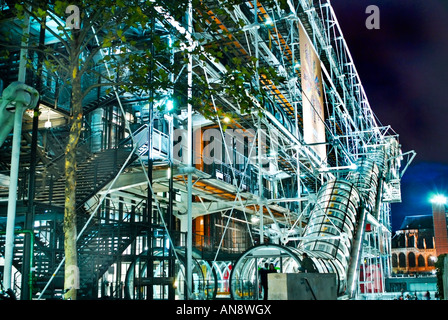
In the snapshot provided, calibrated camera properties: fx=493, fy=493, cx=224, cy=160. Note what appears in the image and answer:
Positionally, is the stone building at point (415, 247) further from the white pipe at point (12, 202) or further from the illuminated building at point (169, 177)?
the white pipe at point (12, 202)

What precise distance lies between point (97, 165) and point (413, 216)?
367ft

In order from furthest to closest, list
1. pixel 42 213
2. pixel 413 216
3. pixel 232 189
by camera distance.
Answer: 1. pixel 413 216
2. pixel 232 189
3. pixel 42 213

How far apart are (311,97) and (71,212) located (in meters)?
13.3

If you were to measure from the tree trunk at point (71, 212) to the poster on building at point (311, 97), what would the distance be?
10605 millimetres

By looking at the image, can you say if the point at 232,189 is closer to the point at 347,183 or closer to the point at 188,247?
the point at 347,183

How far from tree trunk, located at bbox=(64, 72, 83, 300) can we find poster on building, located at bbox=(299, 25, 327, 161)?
10605 mm

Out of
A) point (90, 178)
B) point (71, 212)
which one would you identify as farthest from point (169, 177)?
point (71, 212)

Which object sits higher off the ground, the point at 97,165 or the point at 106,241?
the point at 97,165

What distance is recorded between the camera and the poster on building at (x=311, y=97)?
2005 cm

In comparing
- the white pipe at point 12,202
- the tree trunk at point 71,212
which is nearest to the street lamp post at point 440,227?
the tree trunk at point 71,212

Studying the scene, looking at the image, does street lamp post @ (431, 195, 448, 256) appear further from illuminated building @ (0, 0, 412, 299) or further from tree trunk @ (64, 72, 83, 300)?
tree trunk @ (64, 72, 83, 300)

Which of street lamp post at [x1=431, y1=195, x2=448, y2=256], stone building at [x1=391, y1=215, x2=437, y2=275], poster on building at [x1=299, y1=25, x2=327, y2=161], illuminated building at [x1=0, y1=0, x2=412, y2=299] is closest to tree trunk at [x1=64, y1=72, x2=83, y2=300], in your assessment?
illuminated building at [x1=0, y1=0, x2=412, y2=299]
